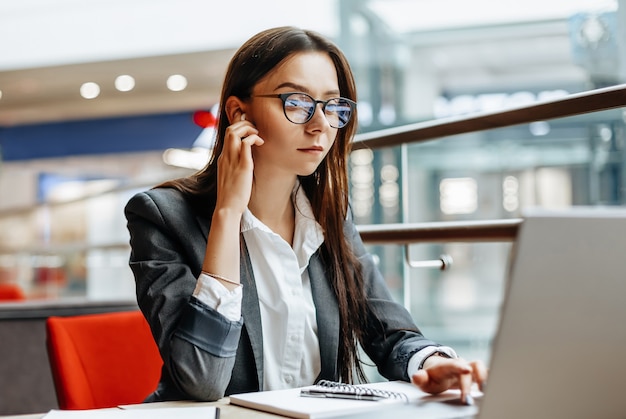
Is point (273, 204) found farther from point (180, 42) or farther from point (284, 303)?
point (180, 42)

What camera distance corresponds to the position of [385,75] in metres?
7.72

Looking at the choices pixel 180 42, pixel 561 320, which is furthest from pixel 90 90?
pixel 561 320

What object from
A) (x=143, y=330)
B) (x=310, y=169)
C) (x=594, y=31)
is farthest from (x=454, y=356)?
(x=594, y=31)

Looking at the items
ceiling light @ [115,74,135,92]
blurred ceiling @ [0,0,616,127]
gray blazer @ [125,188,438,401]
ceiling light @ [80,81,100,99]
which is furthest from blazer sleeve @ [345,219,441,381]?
ceiling light @ [80,81,100,99]

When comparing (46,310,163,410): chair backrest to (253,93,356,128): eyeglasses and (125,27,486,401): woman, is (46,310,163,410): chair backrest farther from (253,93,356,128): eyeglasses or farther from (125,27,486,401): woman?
(253,93,356,128): eyeglasses

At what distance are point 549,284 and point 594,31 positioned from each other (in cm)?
441

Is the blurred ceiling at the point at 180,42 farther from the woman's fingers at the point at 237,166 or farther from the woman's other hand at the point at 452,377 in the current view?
the woman's other hand at the point at 452,377

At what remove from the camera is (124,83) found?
10.8 metres

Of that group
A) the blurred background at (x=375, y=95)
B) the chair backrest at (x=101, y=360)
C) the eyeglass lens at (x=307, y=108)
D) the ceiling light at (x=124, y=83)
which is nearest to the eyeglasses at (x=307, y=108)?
the eyeglass lens at (x=307, y=108)

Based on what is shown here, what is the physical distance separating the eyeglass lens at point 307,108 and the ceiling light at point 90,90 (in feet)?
31.9

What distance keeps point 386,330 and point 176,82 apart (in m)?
9.58

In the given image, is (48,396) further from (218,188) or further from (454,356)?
(454,356)

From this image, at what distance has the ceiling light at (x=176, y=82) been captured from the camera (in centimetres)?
1052

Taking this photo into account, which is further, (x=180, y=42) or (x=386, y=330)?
(x=180, y=42)
